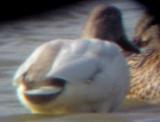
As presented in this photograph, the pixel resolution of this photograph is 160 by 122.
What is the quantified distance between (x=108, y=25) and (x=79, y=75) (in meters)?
2.29

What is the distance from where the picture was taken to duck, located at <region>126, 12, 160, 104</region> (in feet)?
22.1

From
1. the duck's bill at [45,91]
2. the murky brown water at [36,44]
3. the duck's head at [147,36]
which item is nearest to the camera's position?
the murky brown water at [36,44]

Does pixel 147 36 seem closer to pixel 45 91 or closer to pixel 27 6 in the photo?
pixel 45 91

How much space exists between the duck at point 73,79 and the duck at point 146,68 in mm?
1024

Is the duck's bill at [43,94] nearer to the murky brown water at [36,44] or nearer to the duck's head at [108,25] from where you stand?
the murky brown water at [36,44]

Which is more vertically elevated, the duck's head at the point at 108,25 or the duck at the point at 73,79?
the duck's head at the point at 108,25

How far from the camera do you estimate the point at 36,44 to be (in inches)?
373

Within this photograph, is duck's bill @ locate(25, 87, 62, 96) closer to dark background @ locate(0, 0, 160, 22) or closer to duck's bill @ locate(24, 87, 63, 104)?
duck's bill @ locate(24, 87, 63, 104)

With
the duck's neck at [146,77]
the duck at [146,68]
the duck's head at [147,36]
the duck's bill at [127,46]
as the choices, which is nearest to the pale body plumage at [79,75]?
the duck at [146,68]

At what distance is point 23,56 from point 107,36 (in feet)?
7.00

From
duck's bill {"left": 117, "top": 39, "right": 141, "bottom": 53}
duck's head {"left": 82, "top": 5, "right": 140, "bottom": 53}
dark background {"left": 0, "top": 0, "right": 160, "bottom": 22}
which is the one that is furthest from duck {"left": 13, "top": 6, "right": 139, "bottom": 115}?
dark background {"left": 0, "top": 0, "right": 160, "bottom": 22}

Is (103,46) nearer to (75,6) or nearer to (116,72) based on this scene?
(116,72)

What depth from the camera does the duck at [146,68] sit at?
674 centimetres

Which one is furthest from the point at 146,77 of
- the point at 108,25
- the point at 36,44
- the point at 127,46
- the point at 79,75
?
the point at 36,44
